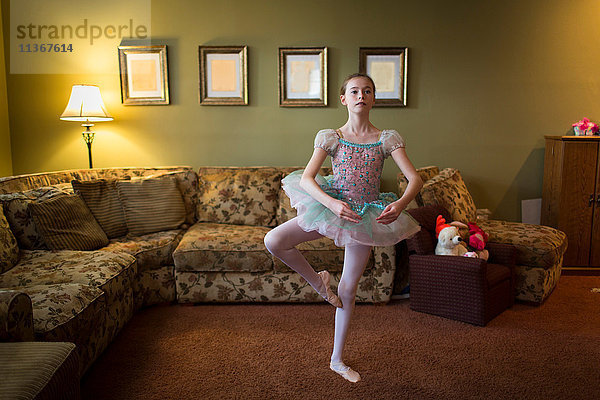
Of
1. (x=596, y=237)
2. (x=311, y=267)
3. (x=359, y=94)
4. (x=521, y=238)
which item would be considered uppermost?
(x=359, y=94)

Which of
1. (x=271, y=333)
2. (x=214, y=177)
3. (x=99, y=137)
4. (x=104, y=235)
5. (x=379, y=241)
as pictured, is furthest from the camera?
(x=99, y=137)

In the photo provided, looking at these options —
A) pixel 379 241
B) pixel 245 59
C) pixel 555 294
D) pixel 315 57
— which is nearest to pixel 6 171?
pixel 245 59

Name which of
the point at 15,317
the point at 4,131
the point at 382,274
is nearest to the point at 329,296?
the point at 382,274

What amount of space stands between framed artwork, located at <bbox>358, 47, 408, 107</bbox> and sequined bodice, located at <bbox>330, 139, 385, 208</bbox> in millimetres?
2117

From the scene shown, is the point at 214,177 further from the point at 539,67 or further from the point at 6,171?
the point at 539,67

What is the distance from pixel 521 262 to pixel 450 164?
4.08ft

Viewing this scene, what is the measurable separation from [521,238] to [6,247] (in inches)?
128

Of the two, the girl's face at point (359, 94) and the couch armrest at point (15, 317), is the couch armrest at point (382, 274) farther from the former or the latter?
the couch armrest at point (15, 317)

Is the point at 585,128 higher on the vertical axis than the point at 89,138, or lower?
higher

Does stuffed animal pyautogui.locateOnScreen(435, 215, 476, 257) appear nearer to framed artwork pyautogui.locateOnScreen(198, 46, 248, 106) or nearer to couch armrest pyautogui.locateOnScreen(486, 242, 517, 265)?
couch armrest pyautogui.locateOnScreen(486, 242, 517, 265)

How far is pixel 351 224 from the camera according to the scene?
77.9 inches

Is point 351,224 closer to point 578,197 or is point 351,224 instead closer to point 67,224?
point 67,224

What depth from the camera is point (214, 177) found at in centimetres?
388

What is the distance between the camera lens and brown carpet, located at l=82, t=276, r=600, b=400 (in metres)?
2.15
